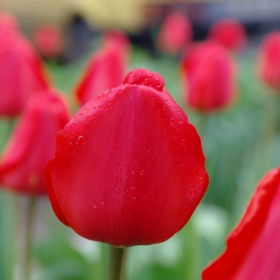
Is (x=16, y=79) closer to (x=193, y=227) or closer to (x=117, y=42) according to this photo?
(x=193, y=227)

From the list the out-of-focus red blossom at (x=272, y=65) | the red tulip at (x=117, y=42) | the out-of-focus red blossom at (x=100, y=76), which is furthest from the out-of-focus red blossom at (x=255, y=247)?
the out-of-focus red blossom at (x=272, y=65)

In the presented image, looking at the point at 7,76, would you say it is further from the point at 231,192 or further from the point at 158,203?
the point at 231,192

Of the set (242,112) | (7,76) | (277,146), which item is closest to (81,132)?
(7,76)

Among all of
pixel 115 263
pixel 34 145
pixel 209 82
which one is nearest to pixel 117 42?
pixel 209 82

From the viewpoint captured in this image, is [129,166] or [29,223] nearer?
[129,166]

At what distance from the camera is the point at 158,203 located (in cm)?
24

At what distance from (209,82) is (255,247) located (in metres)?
0.61

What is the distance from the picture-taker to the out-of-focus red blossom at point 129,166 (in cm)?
22

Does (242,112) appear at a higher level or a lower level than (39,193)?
lower

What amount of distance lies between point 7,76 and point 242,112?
5.78 feet

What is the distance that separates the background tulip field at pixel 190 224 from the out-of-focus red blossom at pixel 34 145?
0.03 metres

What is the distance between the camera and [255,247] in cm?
21

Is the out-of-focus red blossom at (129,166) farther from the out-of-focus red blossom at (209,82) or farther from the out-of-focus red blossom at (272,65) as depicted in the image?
the out-of-focus red blossom at (272,65)

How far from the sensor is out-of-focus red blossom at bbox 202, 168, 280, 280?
0.21 meters
